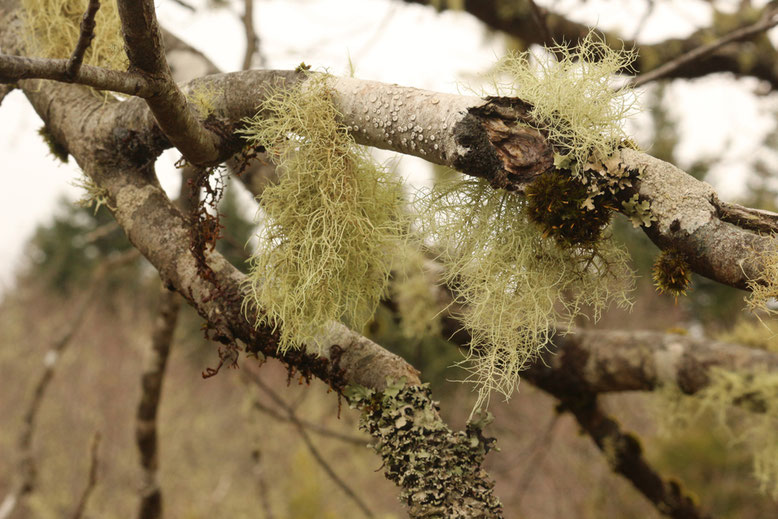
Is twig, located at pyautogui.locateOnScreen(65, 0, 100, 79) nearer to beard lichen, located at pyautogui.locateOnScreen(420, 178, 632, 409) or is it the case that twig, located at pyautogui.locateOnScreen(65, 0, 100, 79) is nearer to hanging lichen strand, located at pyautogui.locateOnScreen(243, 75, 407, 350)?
hanging lichen strand, located at pyautogui.locateOnScreen(243, 75, 407, 350)

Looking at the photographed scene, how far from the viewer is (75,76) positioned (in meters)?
0.82

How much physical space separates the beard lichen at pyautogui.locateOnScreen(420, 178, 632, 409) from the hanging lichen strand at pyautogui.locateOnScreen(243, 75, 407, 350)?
147 millimetres

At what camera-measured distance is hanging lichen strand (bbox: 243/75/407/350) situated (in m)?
1.00

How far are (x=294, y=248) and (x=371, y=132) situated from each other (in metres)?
0.25

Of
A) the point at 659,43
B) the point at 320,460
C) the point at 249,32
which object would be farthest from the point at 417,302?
the point at 659,43

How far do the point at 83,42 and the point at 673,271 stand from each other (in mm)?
908

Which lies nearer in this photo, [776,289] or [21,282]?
[776,289]

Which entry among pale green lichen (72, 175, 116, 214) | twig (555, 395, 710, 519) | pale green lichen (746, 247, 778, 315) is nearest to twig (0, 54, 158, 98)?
pale green lichen (72, 175, 116, 214)

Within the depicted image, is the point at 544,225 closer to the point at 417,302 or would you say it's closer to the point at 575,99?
the point at 575,99

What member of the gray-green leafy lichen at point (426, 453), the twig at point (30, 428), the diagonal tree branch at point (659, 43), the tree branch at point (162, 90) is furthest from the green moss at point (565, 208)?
the diagonal tree branch at point (659, 43)

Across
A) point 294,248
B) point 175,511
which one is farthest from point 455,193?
point 175,511

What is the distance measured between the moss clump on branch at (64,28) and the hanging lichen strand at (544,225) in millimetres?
868

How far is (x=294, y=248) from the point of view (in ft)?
3.42

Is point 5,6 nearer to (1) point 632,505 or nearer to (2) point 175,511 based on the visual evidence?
(1) point 632,505
